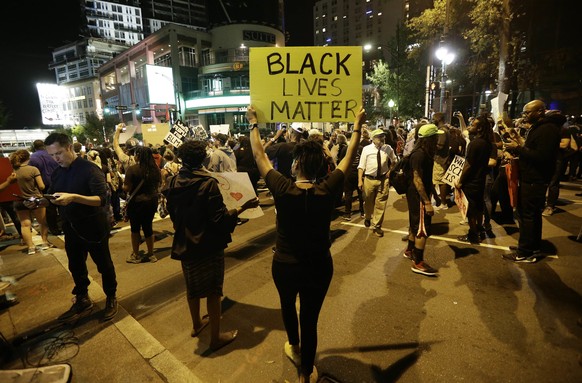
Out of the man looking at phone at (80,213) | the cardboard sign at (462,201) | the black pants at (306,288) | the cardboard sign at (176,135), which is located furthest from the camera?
the cardboard sign at (176,135)

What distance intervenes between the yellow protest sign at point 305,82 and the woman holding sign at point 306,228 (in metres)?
0.89

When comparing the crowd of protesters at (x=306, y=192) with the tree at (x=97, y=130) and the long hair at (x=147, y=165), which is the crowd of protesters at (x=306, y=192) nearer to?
the long hair at (x=147, y=165)

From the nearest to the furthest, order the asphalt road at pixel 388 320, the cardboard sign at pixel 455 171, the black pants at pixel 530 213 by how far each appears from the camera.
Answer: the asphalt road at pixel 388 320, the black pants at pixel 530 213, the cardboard sign at pixel 455 171

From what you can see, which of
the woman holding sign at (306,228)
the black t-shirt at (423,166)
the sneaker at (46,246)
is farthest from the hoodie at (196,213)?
the sneaker at (46,246)

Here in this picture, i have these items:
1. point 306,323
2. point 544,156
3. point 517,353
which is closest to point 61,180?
point 306,323

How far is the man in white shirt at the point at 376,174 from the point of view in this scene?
6.51 metres

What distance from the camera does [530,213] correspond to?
4777 mm

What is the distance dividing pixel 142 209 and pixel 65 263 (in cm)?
189

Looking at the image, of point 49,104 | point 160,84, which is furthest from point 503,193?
point 49,104

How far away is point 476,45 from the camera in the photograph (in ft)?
62.6

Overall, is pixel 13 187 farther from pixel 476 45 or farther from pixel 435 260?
pixel 476 45

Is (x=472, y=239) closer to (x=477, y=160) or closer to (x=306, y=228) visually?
(x=477, y=160)

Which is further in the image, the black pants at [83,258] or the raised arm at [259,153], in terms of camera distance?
the black pants at [83,258]

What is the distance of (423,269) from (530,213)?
1850 millimetres
